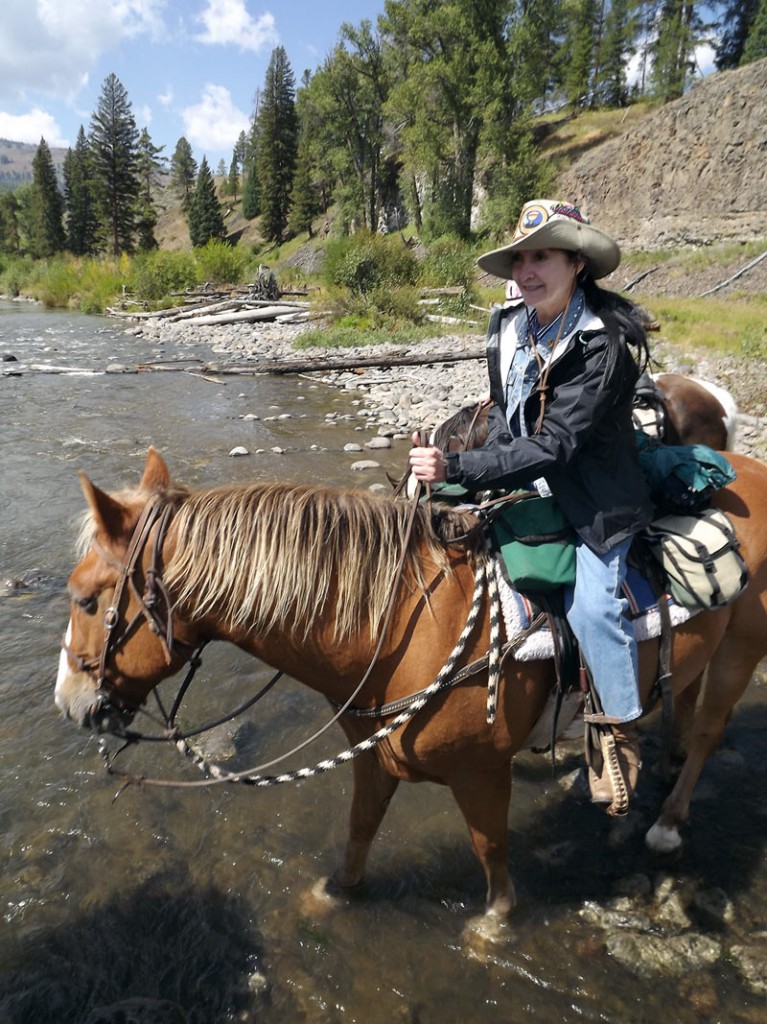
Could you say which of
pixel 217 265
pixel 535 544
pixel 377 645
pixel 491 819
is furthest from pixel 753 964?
pixel 217 265

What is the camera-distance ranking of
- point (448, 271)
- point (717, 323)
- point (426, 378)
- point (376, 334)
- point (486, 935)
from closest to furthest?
point (486, 935)
point (426, 378)
point (717, 323)
point (376, 334)
point (448, 271)

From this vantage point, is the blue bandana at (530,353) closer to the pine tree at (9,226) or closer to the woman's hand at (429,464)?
the woman's hand at (429,464)

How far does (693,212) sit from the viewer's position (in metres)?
29.6

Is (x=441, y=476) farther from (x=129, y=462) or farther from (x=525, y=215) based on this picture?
(x=129, y=462)

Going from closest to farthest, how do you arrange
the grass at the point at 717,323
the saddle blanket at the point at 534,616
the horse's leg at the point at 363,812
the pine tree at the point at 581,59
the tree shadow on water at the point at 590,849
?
the saddle blanket at the point at 534,616, the horse's leg at the point at 363,812, the tree shadow on water at the point at 590,849, the grass at the point at 717,323, the pine tree at the point at 581,59

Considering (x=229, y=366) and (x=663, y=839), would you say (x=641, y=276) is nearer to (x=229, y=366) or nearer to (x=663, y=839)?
(x=229, y=366)

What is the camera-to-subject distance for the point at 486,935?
294cm

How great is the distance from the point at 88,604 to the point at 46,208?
8495 centimetres

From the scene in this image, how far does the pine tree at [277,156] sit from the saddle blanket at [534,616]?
2837 inches

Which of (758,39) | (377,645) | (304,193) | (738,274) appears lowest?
(377,645)

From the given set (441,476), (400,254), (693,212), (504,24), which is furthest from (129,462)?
(504,24)

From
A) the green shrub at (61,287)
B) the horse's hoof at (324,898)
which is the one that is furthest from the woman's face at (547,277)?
the green shrub at (61,287)

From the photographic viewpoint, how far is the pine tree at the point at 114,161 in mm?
57344

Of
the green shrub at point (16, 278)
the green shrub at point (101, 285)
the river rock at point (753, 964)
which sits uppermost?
the green shrub at point (16, 278)
